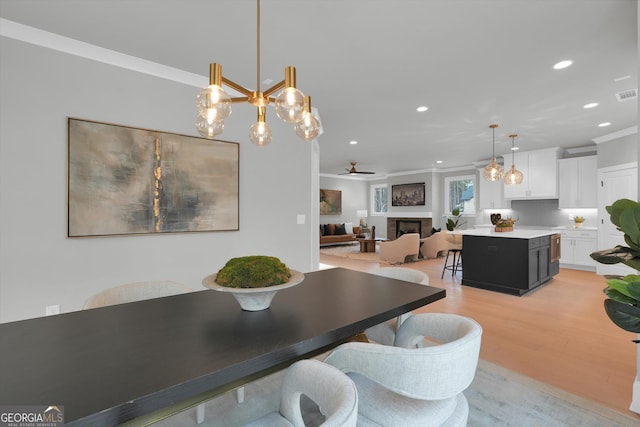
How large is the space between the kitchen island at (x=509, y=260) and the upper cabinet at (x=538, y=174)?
6.21 ft

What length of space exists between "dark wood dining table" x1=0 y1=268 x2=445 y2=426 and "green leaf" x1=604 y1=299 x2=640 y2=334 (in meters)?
0.69

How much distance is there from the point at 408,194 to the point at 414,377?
383 inches

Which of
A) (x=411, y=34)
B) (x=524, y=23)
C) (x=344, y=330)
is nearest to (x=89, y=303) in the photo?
(x=344, y=330)

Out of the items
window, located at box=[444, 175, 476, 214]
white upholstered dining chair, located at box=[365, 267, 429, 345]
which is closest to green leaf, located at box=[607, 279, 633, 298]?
white upholstered dining chair, located at box=[365, 267, 429, 345]

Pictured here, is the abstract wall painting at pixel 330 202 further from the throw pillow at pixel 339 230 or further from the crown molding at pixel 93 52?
the crown molding at pixel 93 52

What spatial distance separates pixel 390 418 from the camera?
3.35ft

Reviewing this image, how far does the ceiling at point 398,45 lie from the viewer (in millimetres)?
2090

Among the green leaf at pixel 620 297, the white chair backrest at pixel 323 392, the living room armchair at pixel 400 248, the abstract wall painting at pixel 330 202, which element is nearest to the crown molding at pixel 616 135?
the living room armchair at pixel 400 248

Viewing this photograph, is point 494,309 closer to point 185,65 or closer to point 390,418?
point 390,418

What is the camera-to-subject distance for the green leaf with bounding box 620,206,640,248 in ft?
3.92

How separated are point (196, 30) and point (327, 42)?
1.02 m

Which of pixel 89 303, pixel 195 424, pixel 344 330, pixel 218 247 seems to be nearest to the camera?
pixel 344 330

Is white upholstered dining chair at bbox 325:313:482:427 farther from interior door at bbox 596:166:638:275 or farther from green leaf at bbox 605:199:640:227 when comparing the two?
interior door at bbox 596:166:638:275

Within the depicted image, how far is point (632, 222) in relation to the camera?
120cm
